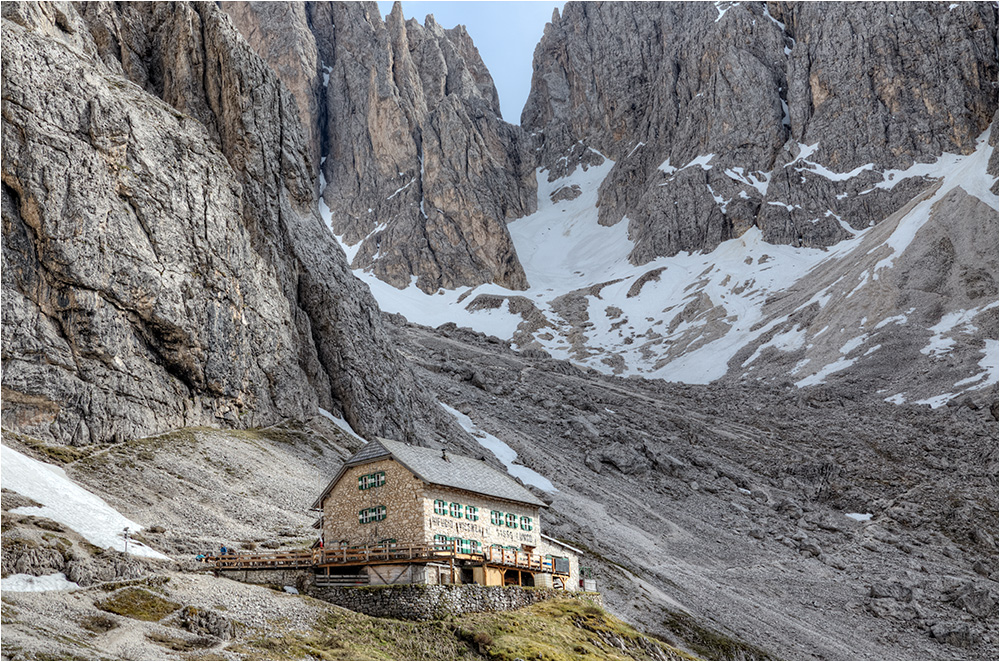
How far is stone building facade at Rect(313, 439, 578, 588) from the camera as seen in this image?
4022cm

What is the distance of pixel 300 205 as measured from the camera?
294 feet

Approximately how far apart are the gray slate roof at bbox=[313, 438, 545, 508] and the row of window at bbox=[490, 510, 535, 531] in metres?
0.88

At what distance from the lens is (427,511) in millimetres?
40469

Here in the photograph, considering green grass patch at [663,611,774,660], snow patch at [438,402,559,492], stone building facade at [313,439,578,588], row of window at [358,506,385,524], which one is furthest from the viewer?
snow patch at [438,402,559,492]

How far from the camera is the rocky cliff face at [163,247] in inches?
2282

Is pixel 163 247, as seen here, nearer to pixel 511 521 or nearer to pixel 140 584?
pixel 511 521

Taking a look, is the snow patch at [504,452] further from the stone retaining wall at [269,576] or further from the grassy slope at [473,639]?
the stone retaining wall at [269,576]

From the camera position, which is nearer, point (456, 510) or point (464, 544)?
point (464, 544)

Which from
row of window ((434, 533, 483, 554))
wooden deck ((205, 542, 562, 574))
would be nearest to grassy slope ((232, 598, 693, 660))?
wooden deck ((205, 542, 562, 574))

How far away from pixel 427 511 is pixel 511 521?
6554 millimetres

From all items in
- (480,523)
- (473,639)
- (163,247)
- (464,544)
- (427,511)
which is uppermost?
(163,247)

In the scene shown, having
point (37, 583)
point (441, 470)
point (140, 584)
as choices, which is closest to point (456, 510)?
point (441, 470)

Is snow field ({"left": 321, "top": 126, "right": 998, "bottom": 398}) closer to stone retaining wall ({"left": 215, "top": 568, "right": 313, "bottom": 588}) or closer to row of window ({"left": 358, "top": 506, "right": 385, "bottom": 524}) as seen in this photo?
row of window ({"left": 358, "top": 506, "right": 385, "bottom": 524})

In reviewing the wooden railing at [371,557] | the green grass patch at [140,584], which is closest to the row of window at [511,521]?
the wooden railing at [371,557]
